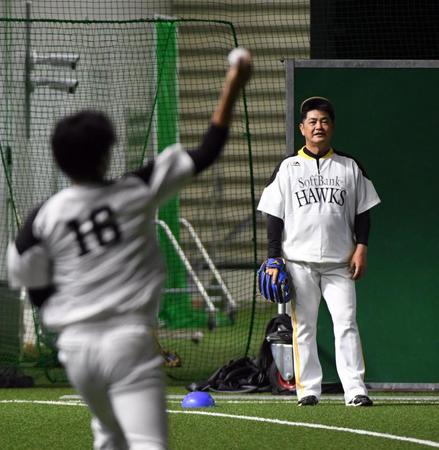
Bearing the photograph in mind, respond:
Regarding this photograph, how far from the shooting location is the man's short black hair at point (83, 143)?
4.21 meters

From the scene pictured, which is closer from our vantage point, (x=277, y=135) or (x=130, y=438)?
(x=130, y=438)

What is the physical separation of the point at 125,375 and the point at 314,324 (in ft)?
14.8

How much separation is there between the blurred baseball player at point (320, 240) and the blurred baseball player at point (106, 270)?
A: 161 inches

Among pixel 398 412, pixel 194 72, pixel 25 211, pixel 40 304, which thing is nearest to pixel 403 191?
pixel 398 412

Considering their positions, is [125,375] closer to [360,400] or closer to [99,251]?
[99,251]

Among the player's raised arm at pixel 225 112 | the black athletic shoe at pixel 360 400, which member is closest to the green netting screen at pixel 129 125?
the black athletic shoe at pixel 360 400

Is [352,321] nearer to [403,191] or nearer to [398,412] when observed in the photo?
[398,412]

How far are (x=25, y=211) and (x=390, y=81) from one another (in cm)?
378

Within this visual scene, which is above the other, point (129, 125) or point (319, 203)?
point (129, 125)

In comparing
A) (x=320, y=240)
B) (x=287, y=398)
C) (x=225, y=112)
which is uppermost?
(x=225, y=112)

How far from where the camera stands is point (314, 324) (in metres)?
8.48

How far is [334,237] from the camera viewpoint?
8391mm

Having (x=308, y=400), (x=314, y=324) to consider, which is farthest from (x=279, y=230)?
(x=308, y=400)

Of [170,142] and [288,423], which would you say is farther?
[170,142]
